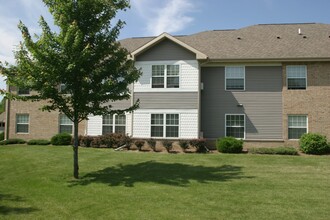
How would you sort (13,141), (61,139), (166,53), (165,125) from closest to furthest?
1. (165,125)
2. (166,53)
3. (61,139)
4. (13,141)

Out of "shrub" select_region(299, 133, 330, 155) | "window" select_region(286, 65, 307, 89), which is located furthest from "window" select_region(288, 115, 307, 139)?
"window" select_region(286, 65, 307, 89)

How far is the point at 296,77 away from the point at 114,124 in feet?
43.1

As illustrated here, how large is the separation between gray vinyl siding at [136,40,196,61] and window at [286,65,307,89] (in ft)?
22.0

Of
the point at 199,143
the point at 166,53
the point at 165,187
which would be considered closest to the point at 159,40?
the point at 166,53

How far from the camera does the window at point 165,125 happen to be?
21.6m

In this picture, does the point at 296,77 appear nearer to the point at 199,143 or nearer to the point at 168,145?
the point at 199,143

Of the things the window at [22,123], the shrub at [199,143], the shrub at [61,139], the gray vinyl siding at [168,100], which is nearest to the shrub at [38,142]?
the shrub at [61,139]

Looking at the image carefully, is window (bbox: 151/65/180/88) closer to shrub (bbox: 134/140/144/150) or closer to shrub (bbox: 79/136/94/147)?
shrub (bbox: 134/140/144/150)

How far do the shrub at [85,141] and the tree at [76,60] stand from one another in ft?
30.7

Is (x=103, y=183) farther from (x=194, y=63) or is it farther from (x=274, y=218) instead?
(x=194, y=63)

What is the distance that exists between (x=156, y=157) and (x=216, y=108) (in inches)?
272

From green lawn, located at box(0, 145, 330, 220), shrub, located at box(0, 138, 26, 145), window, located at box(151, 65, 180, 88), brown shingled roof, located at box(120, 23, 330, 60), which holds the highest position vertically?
brown shingled roof, located at box(120, 23, 330, 60)

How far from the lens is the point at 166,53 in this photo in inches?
867

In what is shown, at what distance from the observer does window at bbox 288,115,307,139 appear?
2180 cm
